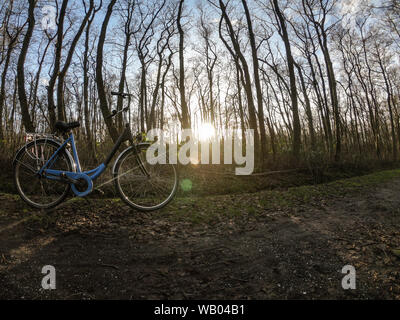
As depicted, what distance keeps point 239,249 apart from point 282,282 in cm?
66

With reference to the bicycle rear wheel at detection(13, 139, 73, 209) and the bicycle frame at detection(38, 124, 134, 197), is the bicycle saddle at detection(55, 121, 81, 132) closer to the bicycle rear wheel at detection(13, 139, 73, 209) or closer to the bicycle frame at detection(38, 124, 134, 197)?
the bicycle frame at detection(38, 124, 134, 197)

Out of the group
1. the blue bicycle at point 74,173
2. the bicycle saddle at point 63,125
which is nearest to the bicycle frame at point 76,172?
the blue bicycle at point 74,173

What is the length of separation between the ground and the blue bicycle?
0.88ft

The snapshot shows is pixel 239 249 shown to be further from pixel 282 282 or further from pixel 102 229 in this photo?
pixel 102 229

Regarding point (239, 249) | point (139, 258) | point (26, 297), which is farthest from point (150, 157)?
point (26, 297)

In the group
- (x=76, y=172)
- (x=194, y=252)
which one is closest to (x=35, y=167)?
(x=76, y=172)

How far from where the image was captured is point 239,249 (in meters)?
2.44

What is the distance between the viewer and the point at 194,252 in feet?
7.83

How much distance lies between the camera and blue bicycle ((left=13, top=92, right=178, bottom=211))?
3217mm

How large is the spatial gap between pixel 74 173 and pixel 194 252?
1.99 metres

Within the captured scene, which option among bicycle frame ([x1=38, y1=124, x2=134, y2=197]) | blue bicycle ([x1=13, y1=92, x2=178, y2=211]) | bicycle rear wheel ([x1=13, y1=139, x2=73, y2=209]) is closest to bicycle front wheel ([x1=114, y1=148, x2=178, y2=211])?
blue bicycle ([x1=13, y1=92, x2=178, y2=211])

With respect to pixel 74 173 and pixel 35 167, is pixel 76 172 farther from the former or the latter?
pixel 35 167

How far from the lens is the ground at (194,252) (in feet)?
5.70

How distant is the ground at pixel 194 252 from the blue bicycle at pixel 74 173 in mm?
270
